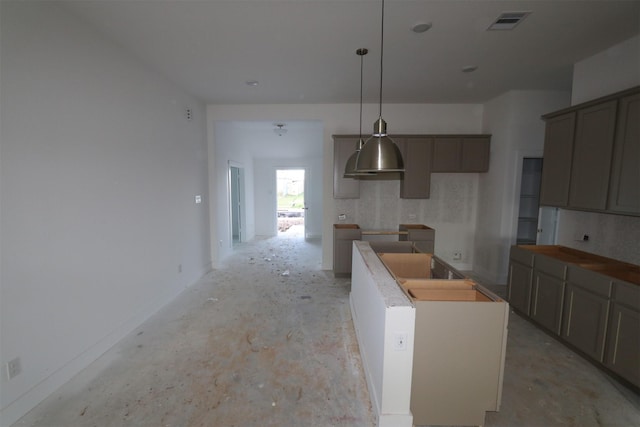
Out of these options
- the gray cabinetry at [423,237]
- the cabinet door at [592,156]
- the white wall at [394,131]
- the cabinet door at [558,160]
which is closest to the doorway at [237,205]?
the white wall at [394,131]

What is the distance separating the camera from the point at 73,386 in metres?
2.27

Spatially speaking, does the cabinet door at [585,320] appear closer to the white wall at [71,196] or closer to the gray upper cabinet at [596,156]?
the gray upper cabinet at [596,156]

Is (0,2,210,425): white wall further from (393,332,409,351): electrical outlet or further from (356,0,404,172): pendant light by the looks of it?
(393,332,409,351): electrical outlet

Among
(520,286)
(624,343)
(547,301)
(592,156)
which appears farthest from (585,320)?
(592,156)

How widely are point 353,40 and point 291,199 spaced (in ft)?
27.6

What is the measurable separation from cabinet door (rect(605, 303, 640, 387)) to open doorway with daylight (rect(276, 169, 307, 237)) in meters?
6.61

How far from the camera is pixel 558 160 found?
311cm

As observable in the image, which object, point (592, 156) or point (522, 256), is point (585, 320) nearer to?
point (522, 256)

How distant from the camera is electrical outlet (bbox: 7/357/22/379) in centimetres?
190

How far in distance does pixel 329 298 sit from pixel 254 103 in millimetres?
3504

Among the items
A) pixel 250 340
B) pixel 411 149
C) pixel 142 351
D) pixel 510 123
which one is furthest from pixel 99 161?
pixel 510 123

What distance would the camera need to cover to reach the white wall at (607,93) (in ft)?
8.93

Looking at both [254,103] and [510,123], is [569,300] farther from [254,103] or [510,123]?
[254,103]

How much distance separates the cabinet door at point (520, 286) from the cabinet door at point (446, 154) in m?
1.91
